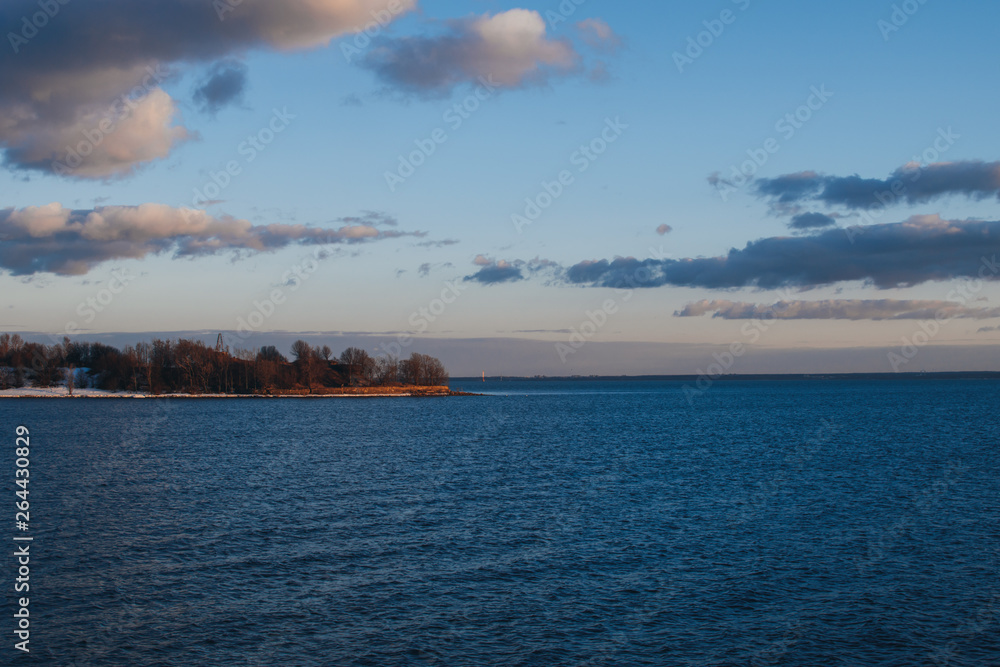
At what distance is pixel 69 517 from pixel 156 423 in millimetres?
80085

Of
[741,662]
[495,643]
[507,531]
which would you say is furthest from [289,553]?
[741,662]

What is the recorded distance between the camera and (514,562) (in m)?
27.6

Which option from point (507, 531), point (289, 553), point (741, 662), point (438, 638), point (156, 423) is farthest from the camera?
point (156, 423)

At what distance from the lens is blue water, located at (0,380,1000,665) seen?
19.9m

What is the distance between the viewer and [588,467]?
5547 cm

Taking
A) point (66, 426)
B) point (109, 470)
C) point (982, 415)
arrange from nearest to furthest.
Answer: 1. point (109, 470)
2. point (66, 426)
3. point (982, 415)

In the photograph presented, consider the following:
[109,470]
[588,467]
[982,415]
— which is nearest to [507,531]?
[588,467]

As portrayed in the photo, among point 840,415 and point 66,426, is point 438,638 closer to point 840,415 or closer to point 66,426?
point 66,426

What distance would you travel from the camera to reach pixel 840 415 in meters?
126

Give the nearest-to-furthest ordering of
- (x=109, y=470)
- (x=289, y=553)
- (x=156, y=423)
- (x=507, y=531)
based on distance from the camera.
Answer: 1. (x=289, y=553)
2. (x=507, y=531)
3. (x=109, y=470)
4. (x=156, y=423)

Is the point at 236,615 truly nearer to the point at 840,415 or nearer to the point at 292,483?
the point at 292,483

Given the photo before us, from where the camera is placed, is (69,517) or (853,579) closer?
(853,579)

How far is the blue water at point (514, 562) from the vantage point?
19.9 m

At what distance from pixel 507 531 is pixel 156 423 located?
306 ft
